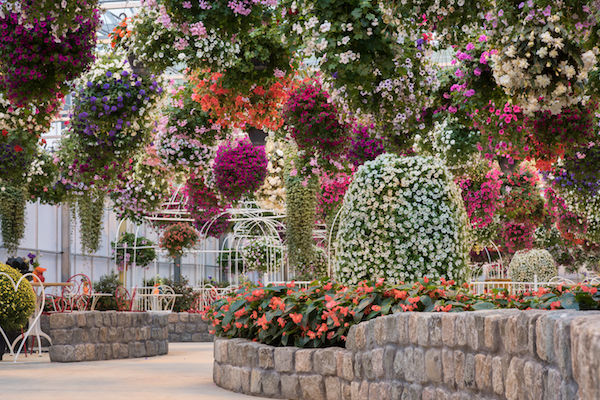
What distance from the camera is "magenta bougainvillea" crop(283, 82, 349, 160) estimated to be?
21.4 ft

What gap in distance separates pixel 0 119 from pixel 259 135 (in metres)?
2.28

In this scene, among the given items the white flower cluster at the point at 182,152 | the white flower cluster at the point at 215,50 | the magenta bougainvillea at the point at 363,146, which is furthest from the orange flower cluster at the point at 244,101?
the white flower cluster at the point at 182,152

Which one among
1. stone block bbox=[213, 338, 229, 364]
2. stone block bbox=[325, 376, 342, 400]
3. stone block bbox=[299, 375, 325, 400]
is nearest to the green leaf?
stone block bbox=[325, 376, 342, 400]

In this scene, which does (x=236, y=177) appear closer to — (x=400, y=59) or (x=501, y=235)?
(x=400, y=59)

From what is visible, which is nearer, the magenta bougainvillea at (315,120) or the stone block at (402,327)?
the stone block at (402,327)

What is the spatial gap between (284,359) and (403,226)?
4.23ft

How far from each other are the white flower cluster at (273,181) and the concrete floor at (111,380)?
2.19 meters

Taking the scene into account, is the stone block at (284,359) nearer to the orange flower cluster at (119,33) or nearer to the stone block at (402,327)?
the stone block at (402,327)

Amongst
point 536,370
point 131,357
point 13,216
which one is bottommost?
point 131,357

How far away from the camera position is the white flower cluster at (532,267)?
15.7 meters

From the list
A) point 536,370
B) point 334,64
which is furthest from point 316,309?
point 536,370

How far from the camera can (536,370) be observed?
2.41m

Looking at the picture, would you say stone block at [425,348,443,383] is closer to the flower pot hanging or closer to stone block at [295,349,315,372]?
stone block at [295,349,315,372]

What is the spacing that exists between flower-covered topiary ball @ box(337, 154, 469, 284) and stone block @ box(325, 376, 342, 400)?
109cm
